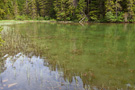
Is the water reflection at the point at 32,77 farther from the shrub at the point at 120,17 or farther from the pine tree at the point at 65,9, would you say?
the pine tree at the point at 65,9

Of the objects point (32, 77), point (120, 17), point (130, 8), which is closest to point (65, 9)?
point (120, 17)

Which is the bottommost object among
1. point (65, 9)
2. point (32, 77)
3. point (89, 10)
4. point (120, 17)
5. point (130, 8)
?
point (32, 77)

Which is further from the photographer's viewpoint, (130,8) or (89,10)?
(89,10)

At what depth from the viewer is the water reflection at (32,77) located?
457 cm

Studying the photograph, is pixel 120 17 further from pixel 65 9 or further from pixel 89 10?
pixel 65 9

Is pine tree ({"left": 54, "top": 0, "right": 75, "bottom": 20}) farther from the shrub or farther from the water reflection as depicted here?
the water reflection

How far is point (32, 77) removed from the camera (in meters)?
5.36

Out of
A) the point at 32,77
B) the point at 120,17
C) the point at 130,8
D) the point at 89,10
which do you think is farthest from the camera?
the point at 89,10

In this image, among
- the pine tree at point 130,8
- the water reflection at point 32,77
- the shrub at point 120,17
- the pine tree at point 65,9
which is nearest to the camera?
the water reflection at point 32,77

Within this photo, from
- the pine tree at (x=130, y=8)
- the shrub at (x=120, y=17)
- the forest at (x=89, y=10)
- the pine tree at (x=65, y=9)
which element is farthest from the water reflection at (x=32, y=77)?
the pine tree at (x=65, y=9)

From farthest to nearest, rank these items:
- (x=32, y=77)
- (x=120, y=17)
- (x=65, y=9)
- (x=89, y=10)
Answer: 1. (x=65, y=9)
2. (x=89, y=10)
3. (x=120, y=17)
4. (x=32, y=77)

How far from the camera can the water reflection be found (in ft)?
15.0

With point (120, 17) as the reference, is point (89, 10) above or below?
above

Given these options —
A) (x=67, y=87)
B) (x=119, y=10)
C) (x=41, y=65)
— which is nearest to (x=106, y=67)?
(x=67, y=87)
